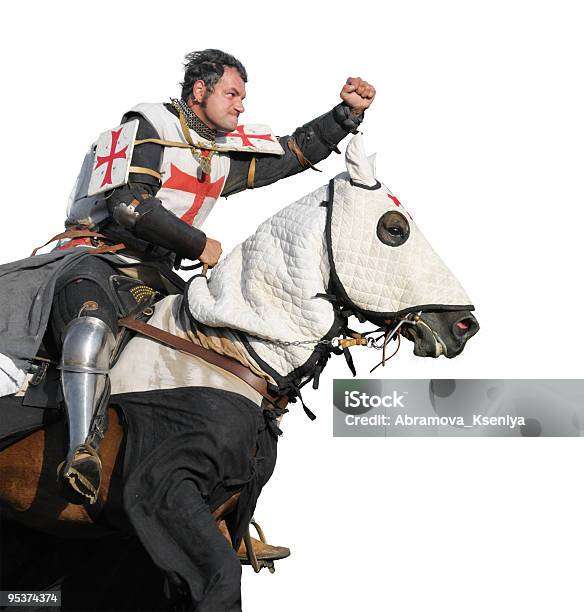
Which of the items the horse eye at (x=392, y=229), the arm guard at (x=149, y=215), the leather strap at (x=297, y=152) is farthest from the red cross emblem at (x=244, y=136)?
the horse eye at (x=392, y=229)

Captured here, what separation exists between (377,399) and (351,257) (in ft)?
5.62

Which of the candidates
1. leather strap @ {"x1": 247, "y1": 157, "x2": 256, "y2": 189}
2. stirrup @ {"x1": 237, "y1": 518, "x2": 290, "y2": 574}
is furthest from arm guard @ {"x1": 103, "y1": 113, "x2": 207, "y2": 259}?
stirrup @ {"x1": 237, "y1": 518, "x2": 290, "y2": 574}

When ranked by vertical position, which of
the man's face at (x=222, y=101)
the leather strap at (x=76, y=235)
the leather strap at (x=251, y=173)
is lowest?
the leather strap at (x=76, y=235)

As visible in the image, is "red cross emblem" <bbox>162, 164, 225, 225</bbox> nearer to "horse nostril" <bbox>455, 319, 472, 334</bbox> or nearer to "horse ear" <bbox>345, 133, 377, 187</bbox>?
"horse ear" <bbox>345, 133, 377, 187</bbox>

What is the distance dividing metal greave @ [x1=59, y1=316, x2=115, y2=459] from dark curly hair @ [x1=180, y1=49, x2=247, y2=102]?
1361 millimetres

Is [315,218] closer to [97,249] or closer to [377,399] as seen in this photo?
[97,249]

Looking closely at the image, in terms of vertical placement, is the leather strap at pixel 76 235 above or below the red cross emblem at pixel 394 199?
above

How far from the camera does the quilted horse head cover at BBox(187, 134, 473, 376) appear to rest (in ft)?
16.3

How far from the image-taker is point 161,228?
17.5ft

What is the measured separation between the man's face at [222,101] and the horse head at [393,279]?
35.7 inches

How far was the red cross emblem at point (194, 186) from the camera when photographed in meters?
5.69

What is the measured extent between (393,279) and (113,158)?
1.49 meters

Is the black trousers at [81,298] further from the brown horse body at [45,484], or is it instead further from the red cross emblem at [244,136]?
the red cross emblem at [244,136]

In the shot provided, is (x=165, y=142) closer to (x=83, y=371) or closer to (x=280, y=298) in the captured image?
(x=280, y=298)
